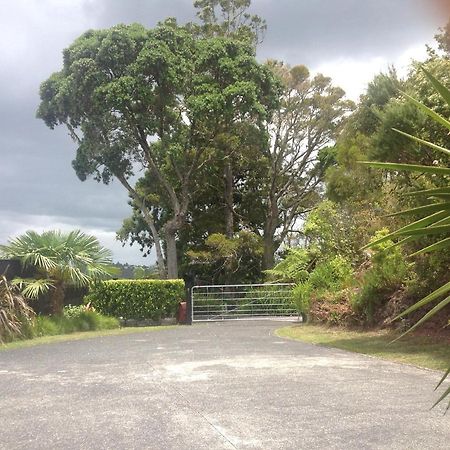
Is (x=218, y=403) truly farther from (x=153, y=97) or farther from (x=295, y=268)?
(x=153, y=97)

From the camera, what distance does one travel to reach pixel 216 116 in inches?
1058

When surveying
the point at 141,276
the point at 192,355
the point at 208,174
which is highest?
the point at 208,174

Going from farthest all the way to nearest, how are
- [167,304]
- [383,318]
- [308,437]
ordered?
[167,304]
[383,318]
[308,437]

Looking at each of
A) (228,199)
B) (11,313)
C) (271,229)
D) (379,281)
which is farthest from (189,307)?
(271,229)

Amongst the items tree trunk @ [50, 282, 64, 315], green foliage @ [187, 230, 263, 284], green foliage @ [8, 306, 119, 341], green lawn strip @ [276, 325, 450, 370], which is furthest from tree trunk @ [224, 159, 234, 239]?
green lawn strip @ [276, 325, 450, 370]

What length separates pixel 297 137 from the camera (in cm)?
3500

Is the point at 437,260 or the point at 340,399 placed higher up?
the point at 437,260

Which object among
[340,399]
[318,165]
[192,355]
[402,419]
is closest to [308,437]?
[402,419]

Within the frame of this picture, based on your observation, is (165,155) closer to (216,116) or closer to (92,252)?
(216,116)

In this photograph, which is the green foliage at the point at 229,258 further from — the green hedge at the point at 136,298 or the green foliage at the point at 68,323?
the green foliage at the point at 68,323

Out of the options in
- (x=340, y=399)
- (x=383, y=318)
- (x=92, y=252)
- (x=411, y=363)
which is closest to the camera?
(x=340, y=399)

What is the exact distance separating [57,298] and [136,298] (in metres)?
3.95

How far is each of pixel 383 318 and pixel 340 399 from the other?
8720 millimetres

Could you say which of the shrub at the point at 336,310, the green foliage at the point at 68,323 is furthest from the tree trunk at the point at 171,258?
the shrub at the point at 336,310
